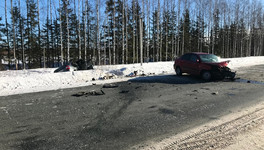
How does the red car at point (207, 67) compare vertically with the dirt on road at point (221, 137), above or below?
above

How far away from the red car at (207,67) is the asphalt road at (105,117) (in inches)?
115

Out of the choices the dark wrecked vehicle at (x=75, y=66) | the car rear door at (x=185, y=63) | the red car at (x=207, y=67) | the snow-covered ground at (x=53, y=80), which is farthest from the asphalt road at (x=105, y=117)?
the dark wrecked vehicle at (x=75, y=66)

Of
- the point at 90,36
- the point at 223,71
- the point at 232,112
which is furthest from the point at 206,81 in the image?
the point at 90,36

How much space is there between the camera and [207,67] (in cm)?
965

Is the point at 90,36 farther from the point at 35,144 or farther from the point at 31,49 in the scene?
the point at 35,144

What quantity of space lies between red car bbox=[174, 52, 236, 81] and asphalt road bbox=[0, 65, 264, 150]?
2928 millimetres

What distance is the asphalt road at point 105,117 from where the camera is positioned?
3.17 meters

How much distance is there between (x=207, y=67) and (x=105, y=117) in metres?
7.44

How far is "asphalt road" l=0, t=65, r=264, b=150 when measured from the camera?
317 centimetres

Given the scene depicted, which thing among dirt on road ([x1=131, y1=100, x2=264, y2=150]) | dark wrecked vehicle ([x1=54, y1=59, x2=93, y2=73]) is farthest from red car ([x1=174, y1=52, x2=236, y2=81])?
dark wrecked vehicle ([x1=54, y1=59, x2=93, y2=73])

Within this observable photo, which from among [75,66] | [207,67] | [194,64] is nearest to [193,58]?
[194,64]

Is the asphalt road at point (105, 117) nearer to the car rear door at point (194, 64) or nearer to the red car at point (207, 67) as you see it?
the red car at point (207, 67)

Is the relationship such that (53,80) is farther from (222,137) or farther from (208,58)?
(222,137)

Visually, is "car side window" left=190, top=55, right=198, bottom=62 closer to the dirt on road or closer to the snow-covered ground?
the snow-covered ground
